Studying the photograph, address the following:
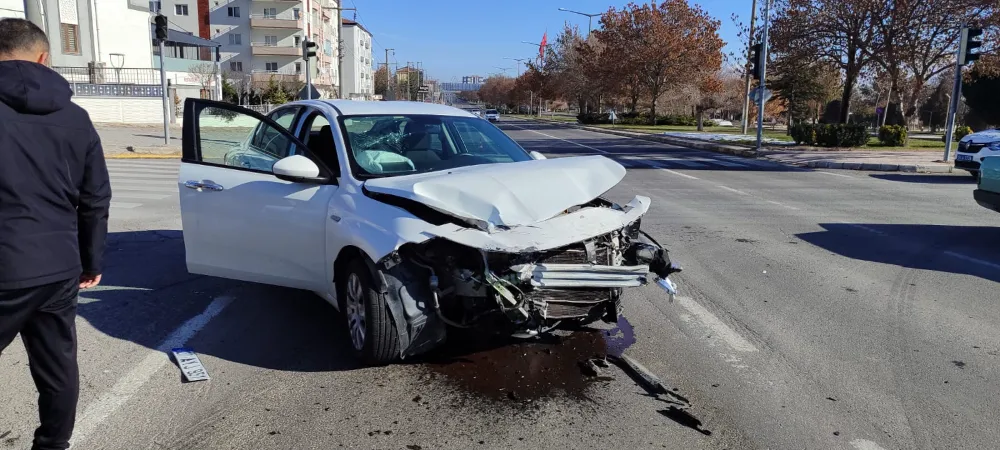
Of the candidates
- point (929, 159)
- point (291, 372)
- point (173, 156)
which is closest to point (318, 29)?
point (173, 156)

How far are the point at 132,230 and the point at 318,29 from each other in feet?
263

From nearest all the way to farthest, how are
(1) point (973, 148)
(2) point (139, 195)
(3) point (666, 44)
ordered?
1. (2) point (139, 195)
2. (1) point (973, 148)
3. (3) point (666, 44)

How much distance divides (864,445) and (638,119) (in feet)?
186

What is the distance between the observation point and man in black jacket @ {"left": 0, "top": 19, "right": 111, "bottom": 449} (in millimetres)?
2605

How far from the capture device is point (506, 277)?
396cm

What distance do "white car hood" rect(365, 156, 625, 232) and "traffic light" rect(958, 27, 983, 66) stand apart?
1982 centimetres

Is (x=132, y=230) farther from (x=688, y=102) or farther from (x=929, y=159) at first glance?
(x=688, y=102)

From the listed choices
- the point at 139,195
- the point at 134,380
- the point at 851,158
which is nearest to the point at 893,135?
the point at 851,158

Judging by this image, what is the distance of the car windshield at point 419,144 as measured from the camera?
5012mm

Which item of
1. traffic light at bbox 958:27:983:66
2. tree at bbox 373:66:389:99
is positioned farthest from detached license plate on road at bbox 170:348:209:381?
tree at bbox 373:66:389:99

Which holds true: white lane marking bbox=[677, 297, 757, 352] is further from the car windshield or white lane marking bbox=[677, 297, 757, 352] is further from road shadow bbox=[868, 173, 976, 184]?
road shadow bbox=[868, 173, 976, 184]

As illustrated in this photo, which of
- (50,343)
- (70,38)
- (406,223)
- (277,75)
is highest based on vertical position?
(70,38)

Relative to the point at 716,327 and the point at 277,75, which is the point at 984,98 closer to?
the point at 716,327

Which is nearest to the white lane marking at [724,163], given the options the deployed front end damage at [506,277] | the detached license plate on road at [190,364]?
the deployed front end damage at [506,277]
